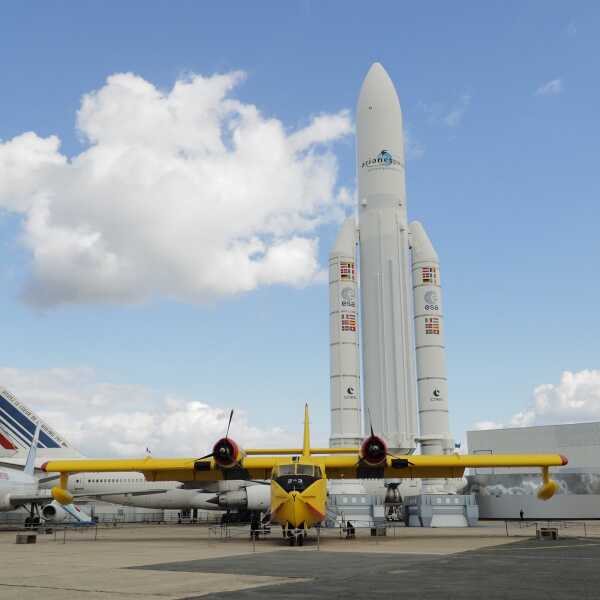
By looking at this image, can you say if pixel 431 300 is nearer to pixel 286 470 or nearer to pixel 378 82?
pixel 378 82

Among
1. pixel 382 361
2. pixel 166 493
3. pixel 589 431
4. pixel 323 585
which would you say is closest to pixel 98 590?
pixel 323 585

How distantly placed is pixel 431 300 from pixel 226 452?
25.0 metres

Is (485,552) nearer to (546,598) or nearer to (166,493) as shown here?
(546,598)

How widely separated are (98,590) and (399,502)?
124ft

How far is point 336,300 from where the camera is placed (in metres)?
47.9

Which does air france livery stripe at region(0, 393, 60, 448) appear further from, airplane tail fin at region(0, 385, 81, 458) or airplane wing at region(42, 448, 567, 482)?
airplane wing at region(42, 448, 567, 482)

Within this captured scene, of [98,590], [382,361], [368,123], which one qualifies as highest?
[368,123]

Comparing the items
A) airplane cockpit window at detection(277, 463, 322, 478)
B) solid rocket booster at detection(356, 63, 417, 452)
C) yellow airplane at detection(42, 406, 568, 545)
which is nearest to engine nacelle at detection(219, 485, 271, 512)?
solid rocket booster at detection(356, 63, 417, 452)

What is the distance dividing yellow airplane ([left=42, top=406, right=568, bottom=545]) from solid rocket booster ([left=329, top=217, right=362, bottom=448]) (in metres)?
12.8

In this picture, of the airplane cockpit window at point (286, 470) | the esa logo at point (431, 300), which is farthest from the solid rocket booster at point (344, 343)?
the airplane cockpit window at point (286, 470)

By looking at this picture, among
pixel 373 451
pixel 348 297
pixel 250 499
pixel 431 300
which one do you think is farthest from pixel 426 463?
pixel 431 300

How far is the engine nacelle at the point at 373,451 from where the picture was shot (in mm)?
27266

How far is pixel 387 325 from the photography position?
46.7 m

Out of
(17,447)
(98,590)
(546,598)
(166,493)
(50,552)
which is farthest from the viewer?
(17,447)
